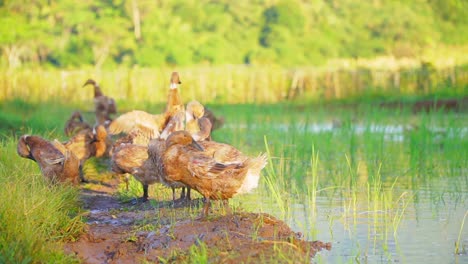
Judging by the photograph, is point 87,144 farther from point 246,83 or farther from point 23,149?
point 246,83

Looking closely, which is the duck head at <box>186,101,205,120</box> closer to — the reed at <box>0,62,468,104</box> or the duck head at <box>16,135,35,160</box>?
the duck head at <box>16,135,35,160</box>

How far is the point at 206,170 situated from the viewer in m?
7.71

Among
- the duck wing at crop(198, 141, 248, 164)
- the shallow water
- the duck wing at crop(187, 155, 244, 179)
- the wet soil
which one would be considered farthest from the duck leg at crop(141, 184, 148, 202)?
the duck wing at crop(187, 155, 244, 179)

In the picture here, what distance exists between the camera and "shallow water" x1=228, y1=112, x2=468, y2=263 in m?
7.50

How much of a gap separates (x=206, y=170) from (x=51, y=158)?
9.41 feet

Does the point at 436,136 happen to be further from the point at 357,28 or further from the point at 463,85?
the point at 357,28

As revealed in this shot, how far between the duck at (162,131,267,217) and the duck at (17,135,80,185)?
2174mm

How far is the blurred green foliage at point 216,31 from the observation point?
146ft

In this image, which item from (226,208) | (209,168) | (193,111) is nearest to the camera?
(209,168)

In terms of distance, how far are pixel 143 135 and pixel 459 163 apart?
4.57 m

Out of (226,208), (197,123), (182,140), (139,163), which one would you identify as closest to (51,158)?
(139,163)

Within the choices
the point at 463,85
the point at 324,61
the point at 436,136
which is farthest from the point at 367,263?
the point at 324,61

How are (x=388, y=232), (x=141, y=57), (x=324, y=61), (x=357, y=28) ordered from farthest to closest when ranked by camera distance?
(x=357, y=28) → (x=324, y=61) → (x=141, y=57) → (x=388, y=232)

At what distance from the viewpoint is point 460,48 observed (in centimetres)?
5359
